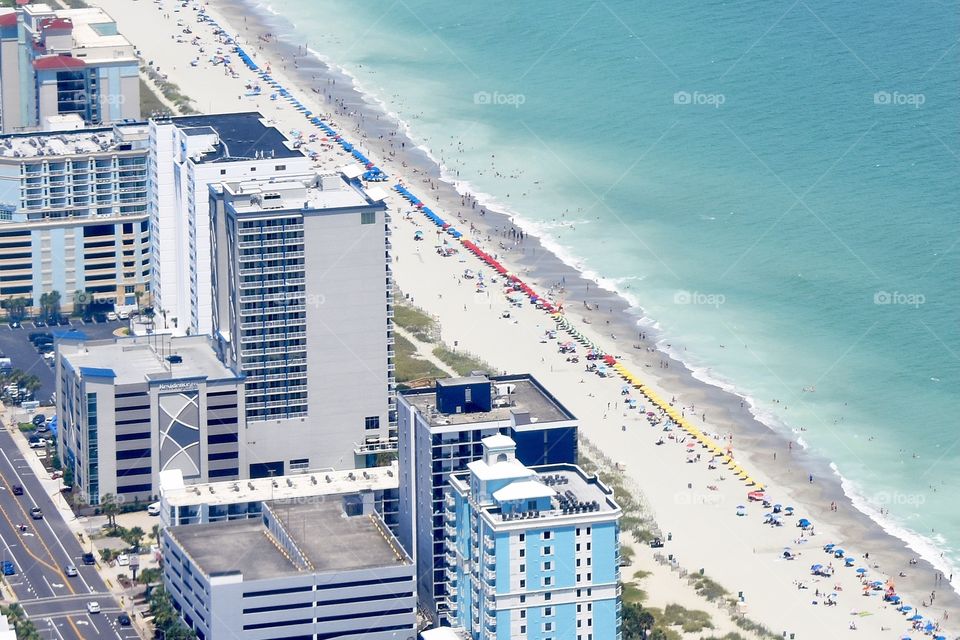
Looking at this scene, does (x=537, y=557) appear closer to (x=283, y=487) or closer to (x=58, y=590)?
(x=283, y=487)

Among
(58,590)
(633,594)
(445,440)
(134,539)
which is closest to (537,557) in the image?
(445,440)

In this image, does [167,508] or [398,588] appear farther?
[167,508]

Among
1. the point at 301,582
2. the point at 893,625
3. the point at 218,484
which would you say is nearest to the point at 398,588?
the point at 301,582

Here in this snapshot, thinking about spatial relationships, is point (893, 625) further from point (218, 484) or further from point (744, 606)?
point (218, 484)

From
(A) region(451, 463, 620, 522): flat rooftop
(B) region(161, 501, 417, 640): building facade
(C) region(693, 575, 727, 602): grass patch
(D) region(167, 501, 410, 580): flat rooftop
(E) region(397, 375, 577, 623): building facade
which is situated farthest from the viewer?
(C) region(693, 575, 727, 602): grass patch

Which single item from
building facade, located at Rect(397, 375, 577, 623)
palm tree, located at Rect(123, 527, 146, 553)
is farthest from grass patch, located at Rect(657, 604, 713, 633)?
palm tree, located at Rect(123, 527, 146, 553)

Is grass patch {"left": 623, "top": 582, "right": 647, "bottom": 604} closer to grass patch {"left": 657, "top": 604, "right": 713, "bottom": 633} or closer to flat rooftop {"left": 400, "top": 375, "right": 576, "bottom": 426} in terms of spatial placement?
grass patch {"left": 657, "top": 604, "right": 713, "bottom": 633}
